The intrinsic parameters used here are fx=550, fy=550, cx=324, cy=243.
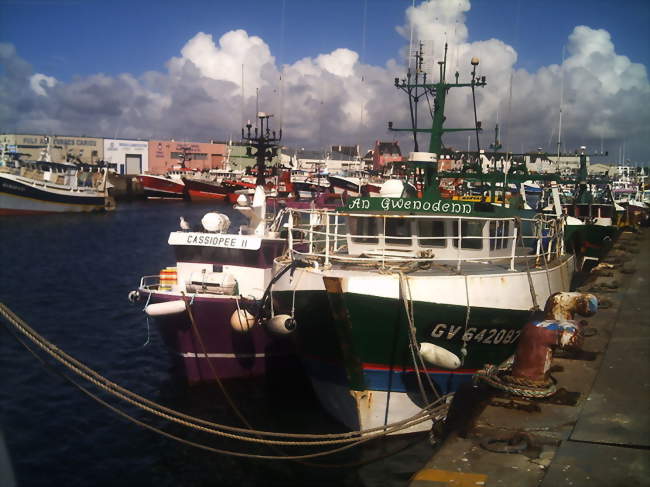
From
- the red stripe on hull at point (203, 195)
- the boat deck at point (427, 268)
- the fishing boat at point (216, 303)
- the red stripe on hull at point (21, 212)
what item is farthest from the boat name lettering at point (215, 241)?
the red stripe on hull at point (203, 195)

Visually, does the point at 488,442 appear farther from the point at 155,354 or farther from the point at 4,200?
the point at 4,200

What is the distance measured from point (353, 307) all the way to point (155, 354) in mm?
10153

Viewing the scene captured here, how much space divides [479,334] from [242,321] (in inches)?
230

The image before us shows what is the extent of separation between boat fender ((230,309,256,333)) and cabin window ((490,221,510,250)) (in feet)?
19.7

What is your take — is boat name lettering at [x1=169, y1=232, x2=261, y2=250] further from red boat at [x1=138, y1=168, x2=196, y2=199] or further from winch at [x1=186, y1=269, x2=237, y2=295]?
red boat at [x1=138, y1=168, x2=196, y2=199]

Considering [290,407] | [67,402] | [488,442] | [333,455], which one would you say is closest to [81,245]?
[67,402]

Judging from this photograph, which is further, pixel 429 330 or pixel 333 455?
pixel 333 455

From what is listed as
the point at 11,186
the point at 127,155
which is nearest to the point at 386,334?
A: the point at 11,186

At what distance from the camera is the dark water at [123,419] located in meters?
10.7

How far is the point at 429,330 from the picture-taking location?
9844 mm

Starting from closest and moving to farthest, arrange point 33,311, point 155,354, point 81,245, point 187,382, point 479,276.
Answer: point 479,276, point 187,382, point 155,354, point 33,311, point 81,245

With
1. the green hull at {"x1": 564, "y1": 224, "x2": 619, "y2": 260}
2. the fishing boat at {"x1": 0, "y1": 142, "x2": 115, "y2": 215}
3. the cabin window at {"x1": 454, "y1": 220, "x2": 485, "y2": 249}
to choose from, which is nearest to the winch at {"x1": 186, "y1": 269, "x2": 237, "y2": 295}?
the cabin window at {"x1": 454, "y1": 220, "x2": 485, "y2": 249}

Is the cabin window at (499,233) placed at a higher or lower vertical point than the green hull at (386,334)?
higher

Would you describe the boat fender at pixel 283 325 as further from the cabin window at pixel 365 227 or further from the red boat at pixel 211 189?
the red boat at pixel 211 189
